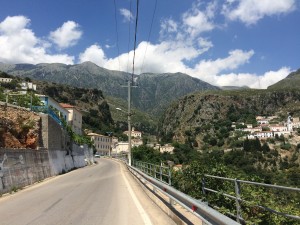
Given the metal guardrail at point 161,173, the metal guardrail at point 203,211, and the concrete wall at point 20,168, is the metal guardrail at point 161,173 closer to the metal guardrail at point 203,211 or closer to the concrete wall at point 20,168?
the metal guardrail at point 203,211

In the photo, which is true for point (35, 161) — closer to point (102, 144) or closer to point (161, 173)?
point (161, 173)

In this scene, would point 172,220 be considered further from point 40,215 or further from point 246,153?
point 246,153

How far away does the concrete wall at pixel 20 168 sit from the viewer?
18.5 m

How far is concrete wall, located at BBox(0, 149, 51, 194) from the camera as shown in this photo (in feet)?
60.8

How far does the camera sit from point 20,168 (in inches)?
840

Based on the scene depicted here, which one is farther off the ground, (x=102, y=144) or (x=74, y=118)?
(x=74, y=118)

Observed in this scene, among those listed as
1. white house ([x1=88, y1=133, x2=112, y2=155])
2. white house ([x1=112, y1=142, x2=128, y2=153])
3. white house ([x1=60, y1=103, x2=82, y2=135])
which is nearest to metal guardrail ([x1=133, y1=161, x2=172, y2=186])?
white house ([x1=60, y1=103, x2=82, y2=135])

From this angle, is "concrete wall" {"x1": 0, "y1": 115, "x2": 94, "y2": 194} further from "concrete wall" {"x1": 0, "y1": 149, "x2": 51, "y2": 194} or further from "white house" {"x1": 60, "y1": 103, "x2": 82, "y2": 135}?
"white house" {"x1": 60, "y1": 103, "x2": 82, "y2": 135}

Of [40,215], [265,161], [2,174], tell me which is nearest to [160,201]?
[40,215]

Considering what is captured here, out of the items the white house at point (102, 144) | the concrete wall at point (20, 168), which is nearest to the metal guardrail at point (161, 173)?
the concrete wall at point (20, 168)

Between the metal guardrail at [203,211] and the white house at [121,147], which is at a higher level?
the metal guardrail at [203,211]

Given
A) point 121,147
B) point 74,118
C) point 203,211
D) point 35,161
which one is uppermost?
point 74,118

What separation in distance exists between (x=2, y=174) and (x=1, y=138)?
8.08 m

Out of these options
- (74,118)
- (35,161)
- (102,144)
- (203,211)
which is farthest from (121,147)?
(203,211)
